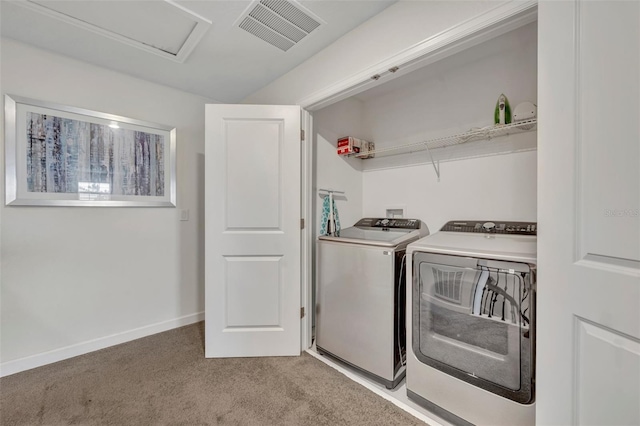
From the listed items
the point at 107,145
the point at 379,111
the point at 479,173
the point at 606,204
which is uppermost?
the point at 379,111

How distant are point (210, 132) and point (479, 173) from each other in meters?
2.10

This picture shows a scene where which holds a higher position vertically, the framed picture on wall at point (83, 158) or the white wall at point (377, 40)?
the white wall at point (377, 40)

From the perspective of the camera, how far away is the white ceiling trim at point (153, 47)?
5.01 ft

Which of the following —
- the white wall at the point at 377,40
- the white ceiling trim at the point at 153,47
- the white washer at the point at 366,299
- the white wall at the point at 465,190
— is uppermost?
the white ceiling trim at the point at 153,47

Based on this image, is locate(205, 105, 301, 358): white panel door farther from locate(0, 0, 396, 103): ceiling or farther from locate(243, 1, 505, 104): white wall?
locate(0, 0, 396, 103): ceiling

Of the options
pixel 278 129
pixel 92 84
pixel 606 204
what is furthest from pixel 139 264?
pixel 606 204

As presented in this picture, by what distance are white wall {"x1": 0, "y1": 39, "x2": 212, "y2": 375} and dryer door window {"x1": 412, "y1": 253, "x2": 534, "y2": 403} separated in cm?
230

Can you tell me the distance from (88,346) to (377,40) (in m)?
3.18

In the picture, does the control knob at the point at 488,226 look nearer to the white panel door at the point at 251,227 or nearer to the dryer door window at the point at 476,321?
the dryer door window at the point at 476,321

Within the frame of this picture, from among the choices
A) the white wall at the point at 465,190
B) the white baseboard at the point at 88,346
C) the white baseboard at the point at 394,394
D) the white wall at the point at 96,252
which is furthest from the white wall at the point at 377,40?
the white baseboard at the point at 88,346

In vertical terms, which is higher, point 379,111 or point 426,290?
point 379,111

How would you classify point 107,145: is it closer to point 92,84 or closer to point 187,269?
point 92,84

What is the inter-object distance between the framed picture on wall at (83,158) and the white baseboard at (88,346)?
3.72 feet

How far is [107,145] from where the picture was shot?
2.21m
